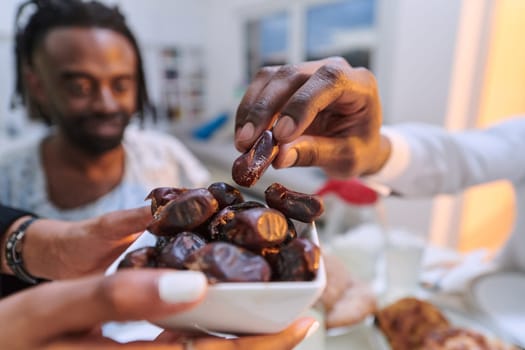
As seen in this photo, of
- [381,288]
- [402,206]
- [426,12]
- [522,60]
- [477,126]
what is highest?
[426,12]

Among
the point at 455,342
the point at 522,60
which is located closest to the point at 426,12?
the point at 522,60

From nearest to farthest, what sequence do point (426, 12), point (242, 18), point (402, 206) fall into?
1. point (426, 12)
2. point (402, 206)
3. point (242, 18)

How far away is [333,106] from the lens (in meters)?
0.48

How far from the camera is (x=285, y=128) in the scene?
355 millimetres

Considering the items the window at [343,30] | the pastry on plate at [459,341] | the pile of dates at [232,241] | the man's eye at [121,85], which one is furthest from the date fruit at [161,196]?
the window at [343,30]

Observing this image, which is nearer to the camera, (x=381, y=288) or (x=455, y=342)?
(x=455, y=342)

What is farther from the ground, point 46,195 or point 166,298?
point 166,298

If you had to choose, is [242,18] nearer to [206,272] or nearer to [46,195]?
[46,195]

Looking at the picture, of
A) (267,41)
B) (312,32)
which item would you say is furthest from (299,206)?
(267,41)

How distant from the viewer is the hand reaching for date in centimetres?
37

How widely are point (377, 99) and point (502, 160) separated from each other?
0.46 m

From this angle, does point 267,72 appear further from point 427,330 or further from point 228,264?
point 427,330

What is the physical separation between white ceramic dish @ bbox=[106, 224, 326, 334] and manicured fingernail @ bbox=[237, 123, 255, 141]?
0.54 ft

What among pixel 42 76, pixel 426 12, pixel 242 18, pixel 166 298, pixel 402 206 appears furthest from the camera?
pixel 242 18
